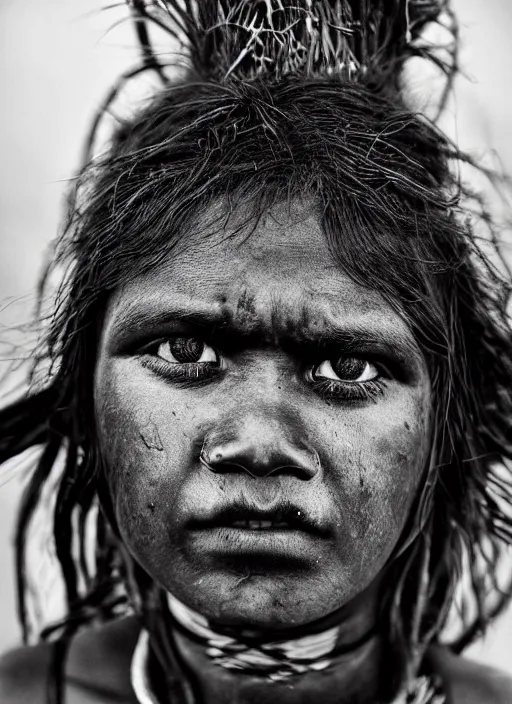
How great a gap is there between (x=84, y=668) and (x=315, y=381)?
0.82 metres

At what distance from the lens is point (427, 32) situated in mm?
2105

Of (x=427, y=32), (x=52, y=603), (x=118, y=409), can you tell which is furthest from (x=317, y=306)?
(x=52, y=603)

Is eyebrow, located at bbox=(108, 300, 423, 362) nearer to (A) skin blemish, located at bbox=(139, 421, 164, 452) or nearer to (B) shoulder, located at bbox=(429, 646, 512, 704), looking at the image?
(A) skin blemish, located at bbox=(139, 421, 164, 452)

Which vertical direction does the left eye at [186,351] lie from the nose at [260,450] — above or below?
above

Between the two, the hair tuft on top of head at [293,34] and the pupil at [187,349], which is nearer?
the pupil at [187,349]

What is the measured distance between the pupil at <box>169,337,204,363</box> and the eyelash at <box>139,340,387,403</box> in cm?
1

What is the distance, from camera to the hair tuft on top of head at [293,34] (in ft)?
5.81

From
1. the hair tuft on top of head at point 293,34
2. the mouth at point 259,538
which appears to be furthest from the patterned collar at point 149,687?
the hair tuft on top of head at point 293,34

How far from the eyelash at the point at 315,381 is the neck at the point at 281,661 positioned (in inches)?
16.4

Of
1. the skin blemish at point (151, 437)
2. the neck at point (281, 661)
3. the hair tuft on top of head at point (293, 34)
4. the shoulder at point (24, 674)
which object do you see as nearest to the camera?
the skin blemish at point (151, 437)

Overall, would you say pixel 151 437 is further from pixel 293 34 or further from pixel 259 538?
pixel 293 34

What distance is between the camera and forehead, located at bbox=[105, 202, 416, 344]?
1514 millimetres

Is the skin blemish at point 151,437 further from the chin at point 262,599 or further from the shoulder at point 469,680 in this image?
the shoulder at point 469,680

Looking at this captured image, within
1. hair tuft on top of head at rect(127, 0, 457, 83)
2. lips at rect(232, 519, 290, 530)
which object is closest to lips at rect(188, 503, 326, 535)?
lips at rect(232, 519, 290, 530)
